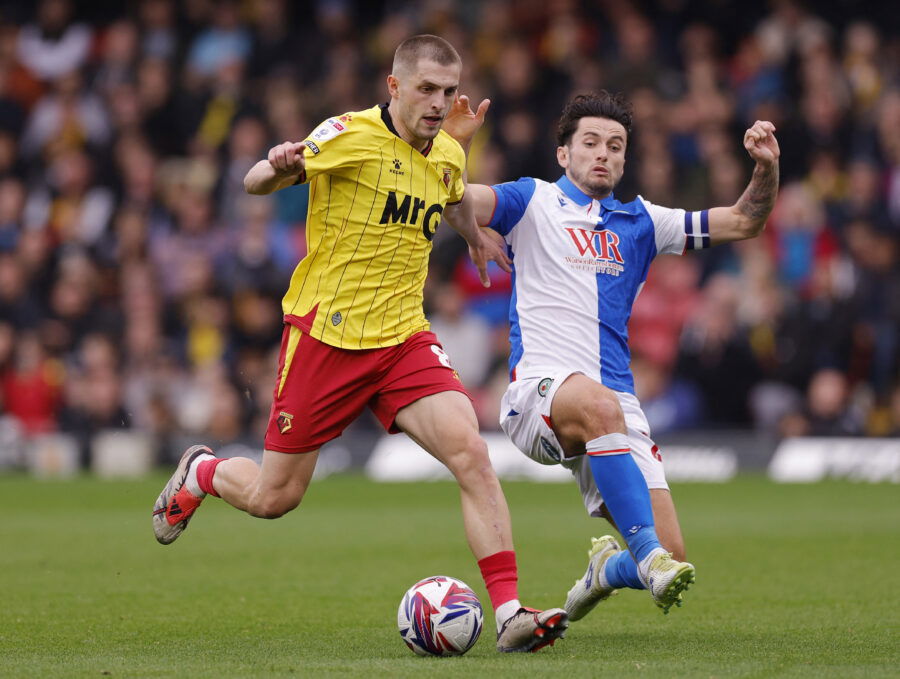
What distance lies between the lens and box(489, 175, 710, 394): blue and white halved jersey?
734cm

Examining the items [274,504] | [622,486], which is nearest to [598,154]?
[622,486]

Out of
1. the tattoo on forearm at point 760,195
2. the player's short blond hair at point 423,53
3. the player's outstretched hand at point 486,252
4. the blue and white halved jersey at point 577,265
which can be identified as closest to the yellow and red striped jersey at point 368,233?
the player's short blond hair at point 423,53

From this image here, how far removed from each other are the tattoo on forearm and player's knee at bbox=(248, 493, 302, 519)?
2632mm

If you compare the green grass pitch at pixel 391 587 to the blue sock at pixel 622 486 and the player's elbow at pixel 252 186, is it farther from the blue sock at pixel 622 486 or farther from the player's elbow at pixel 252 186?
the player's elbow at pixel 252 186

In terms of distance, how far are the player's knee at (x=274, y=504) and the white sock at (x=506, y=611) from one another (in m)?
1.17

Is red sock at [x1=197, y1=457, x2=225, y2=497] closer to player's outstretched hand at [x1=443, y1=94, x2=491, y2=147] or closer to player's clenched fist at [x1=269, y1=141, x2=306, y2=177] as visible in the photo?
player's clenched fist at [x1=269, y1=141, x2=306, y2=177]

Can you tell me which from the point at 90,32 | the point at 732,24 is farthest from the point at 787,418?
the point at 90,32

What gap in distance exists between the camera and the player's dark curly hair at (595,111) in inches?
296

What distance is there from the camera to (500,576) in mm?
6500

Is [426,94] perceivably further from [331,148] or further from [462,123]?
[462,123]

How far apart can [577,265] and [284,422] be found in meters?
1.65

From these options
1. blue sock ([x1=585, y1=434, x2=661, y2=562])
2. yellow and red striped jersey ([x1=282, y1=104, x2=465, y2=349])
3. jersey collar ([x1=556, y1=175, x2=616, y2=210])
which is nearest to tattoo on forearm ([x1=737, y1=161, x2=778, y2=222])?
jersey collar ([x1=556, y1=175, x2=616, y2=210])

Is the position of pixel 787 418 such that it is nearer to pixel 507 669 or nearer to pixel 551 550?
pixel 551 550

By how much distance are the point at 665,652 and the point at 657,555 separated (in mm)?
433
